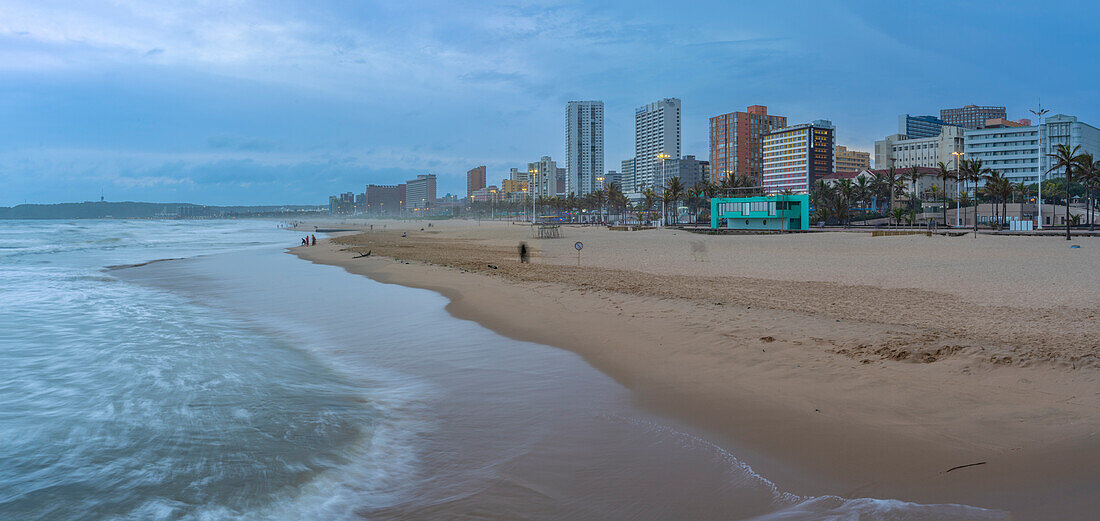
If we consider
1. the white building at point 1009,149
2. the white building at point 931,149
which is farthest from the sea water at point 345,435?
the white building at point 931,149

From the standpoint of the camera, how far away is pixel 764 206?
64.8 m

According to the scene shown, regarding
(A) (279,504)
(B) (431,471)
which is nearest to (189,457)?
(A) (279,504)

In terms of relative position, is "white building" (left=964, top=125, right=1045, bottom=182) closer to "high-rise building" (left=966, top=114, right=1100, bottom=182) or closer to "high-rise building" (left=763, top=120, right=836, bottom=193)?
"high-rise building" (left=966, top=114, right=1100, bottom=182)

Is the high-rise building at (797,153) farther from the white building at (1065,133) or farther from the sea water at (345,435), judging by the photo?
A: the sea water at (345,435)

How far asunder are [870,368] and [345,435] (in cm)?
689

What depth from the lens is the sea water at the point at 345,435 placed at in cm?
476

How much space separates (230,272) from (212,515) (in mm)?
24430

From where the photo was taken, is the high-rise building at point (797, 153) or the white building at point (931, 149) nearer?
the white building at point (931, 149)

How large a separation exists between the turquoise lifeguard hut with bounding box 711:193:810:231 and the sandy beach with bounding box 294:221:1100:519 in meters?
47.5

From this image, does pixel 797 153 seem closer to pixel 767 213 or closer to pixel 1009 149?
pixel 1009 149

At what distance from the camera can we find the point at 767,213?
64375 mm

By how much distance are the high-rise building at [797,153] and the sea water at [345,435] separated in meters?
194

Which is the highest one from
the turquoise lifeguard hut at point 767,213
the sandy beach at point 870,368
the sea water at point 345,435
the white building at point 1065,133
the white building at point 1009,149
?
the white building at point 1065,133

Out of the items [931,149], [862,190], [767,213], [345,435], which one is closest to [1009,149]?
[931,149]
